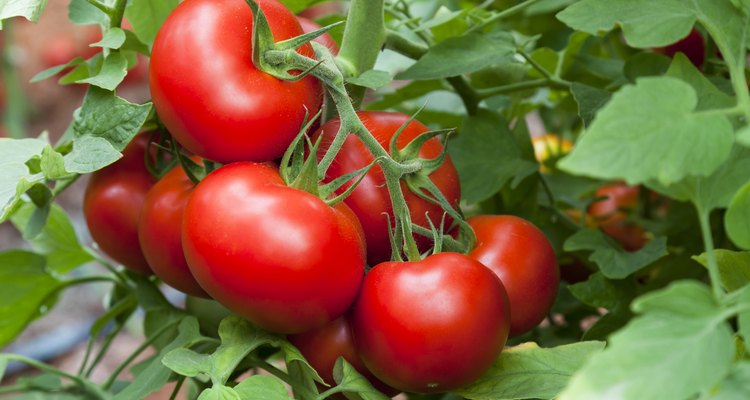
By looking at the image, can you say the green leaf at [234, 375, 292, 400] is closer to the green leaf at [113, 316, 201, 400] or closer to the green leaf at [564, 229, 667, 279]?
the green leaf at [113, 316, 201, 400]

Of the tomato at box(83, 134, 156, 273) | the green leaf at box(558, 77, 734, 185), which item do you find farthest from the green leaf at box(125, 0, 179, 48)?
→ the green leaf at box(558, 77, 734, 185)

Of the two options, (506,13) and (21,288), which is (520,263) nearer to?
(506,13)

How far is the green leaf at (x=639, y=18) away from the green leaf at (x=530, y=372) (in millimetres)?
130

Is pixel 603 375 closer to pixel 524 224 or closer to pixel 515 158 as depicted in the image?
pixel 524 224

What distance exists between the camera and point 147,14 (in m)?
0.51

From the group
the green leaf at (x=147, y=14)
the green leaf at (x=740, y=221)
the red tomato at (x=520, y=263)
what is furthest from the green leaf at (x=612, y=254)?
the green leaf at (x=147, y=14)

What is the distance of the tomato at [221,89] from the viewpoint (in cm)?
38

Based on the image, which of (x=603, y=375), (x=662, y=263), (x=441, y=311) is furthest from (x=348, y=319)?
(x=662, y=263)

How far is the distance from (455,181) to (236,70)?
0.12m

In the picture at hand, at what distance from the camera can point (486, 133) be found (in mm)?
572

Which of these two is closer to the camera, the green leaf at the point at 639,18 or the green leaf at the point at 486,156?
the green leaf at the point at 639,18

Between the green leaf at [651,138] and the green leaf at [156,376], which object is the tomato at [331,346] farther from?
the green leaf at [651,138]

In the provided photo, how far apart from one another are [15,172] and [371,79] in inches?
6.4

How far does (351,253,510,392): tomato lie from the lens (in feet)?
1.21
